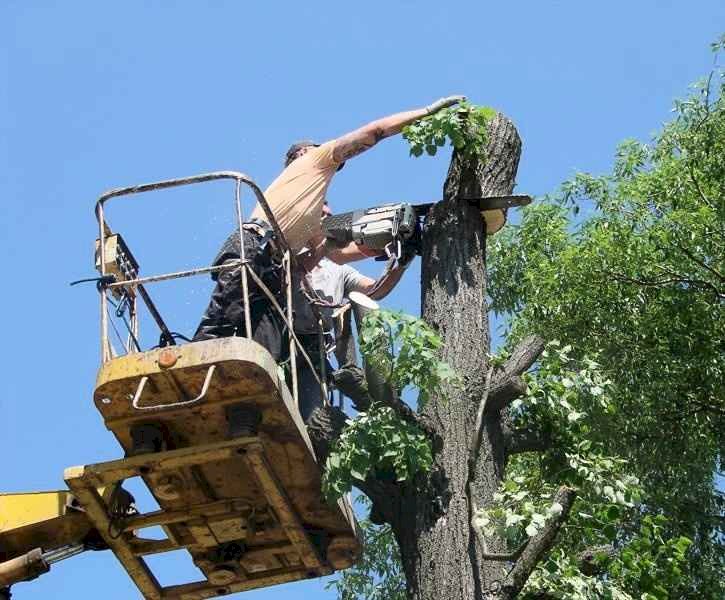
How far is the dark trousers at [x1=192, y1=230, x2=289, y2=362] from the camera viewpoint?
33.2 feet

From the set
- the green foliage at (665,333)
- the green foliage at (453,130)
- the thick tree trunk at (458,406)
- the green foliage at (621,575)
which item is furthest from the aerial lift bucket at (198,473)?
A: the green foliage at (665,333)

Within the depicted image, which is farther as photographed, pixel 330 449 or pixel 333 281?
pixel 333 281

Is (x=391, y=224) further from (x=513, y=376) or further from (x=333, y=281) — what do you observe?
(x=513, y=376)

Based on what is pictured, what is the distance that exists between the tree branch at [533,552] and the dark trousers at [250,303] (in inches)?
100

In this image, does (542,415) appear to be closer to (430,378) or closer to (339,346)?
(430,378)

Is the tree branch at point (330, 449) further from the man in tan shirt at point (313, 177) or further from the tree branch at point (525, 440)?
the man in tan shirt at point (313, 177)

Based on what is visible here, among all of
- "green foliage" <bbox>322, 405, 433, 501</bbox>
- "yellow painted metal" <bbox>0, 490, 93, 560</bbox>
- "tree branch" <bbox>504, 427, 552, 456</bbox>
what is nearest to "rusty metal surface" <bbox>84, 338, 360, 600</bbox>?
"green foliage" <bbox>322, 405, 433, 501</bbox>

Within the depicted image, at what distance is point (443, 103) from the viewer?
10.5 m

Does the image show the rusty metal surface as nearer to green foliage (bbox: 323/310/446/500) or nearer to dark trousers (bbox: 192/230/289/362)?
green foliage (bbox: 323/310/446/500)

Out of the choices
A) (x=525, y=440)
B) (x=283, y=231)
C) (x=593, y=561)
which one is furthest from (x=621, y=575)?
(x=283, y=231)

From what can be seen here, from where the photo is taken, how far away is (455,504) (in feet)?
30.2

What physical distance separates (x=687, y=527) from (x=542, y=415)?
11.7 ft

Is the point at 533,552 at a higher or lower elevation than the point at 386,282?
lower

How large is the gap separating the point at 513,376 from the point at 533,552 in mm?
1522
